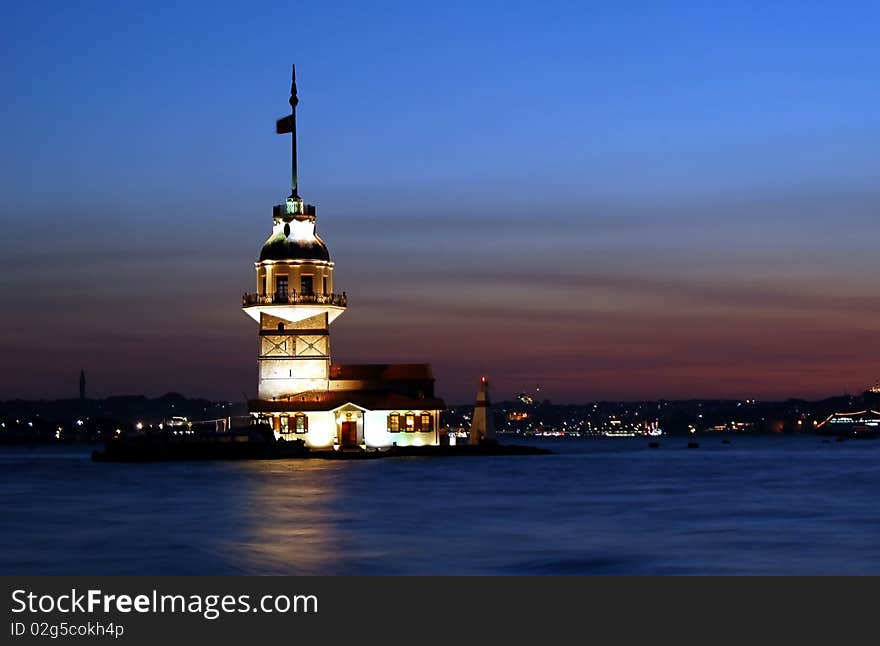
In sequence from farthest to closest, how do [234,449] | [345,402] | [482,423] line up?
[482,423]
[345,402]
[234,449]

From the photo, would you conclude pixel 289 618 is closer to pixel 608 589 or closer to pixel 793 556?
pixel 608 589

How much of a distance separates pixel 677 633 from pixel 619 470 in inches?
2404

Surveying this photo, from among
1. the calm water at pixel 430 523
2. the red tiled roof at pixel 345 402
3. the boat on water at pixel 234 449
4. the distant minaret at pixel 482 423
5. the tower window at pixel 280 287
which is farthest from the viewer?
the distant minaret at pixel 482 423

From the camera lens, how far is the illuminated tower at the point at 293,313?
3199 inches

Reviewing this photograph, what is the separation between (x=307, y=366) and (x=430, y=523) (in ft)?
138

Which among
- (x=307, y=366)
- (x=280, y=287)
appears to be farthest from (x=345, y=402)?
(x=280, y=287)

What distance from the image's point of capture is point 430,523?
4034 cm

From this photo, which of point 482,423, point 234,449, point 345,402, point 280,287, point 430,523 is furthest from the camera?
point 482,423

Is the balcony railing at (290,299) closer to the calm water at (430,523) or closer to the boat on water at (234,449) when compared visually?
the boat on water at (234,449)

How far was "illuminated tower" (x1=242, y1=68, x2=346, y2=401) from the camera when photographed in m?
81.2

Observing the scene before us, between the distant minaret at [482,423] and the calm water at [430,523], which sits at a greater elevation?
the distant minaret at [482,423]

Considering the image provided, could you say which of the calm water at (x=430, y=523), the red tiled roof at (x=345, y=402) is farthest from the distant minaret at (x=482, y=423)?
the calm water at (x=430, y=523)

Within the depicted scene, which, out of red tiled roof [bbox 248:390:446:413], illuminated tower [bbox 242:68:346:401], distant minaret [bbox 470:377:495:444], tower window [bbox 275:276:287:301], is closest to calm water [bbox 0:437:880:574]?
red tiled roof [bbox 248:390:446:413]

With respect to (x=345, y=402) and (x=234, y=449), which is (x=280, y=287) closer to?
(x=345, y=402)
